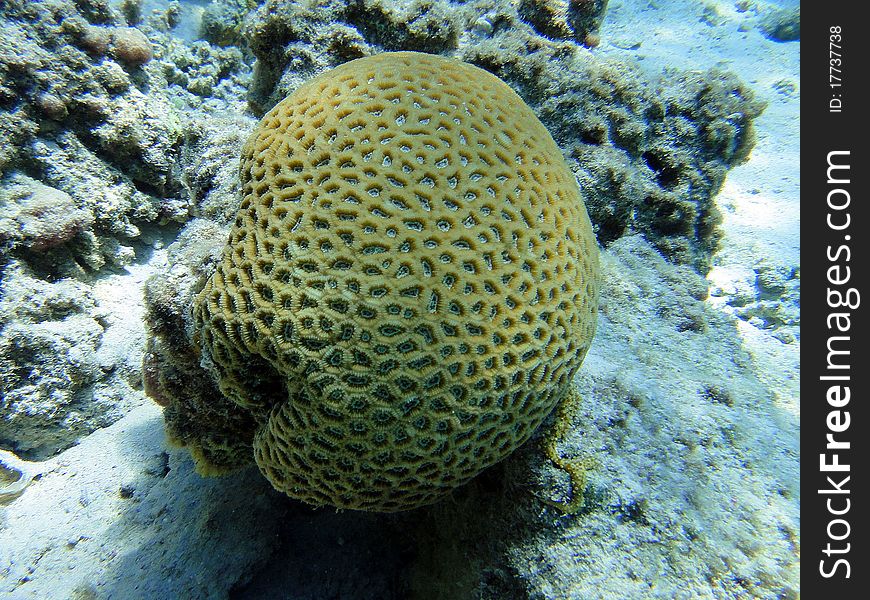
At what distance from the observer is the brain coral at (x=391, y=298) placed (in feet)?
6.11

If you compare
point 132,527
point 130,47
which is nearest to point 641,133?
point 132,527

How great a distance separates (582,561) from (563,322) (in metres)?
1.19

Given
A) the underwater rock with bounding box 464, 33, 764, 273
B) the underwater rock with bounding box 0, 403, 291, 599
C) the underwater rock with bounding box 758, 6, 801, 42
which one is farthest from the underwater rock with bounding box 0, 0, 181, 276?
the underwater rock with bounding box 758, 6, 801, 42

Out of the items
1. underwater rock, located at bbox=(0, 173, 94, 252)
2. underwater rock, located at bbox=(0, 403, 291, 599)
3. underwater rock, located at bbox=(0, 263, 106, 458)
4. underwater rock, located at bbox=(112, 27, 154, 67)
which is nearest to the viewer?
underwater rock, located at bbox=(0, 403, 291, 599)

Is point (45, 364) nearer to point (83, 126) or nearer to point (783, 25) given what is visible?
point (83, 126)

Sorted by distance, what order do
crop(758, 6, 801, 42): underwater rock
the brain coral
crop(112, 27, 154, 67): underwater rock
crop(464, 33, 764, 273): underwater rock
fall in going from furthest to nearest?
crop(758, 6, 801, 42): underwater rock → crop(112, 27, 154, 67): underwater rock → crop(464, 33, 764, 273): underwater rock → the brain coral

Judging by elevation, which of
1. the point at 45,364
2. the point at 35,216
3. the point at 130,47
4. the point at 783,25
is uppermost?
the point at 783,25

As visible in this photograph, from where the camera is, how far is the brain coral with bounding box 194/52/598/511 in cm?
186

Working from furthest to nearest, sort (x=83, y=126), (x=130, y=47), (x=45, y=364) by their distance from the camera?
(x=130, y=47) < (x=83, y=126) < (x=45, y=364)

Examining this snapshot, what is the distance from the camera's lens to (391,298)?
1.86 meters

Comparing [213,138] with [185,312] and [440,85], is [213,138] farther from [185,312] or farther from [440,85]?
[440,85]

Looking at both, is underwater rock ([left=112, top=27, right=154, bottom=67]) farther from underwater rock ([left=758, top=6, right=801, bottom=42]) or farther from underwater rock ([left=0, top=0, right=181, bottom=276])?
underwater rock ([left=758, top=6, right=801, bottom=42])

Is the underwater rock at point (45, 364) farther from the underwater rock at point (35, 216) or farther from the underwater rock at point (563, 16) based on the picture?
the underwater rock at point (563, 16)
